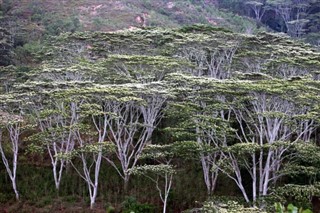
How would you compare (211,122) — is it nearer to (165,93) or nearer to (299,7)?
(165,93)

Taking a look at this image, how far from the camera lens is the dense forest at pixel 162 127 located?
1575cm

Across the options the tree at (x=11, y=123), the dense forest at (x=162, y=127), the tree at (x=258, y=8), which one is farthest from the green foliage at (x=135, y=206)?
the tree at (x=258, y=8)

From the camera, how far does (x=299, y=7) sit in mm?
51562

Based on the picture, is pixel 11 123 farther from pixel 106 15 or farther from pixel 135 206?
pixel 106 15

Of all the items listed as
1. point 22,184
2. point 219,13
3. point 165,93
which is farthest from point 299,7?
point 22,184

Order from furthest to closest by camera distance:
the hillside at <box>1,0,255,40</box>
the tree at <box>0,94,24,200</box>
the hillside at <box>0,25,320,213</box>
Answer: the hillside at <box>1,0,255,40</box> → the tree at <box>0,94,24,200</box> → the hillside at <box>0,25,320,213</box>

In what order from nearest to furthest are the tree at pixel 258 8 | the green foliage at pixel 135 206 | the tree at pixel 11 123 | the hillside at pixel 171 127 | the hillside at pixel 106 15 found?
the hillside at pixel 171 127, the green foliage at pixel 135 206, the tree at pixel 11 123, the hillside at pixel 106 15, the tree at pixel 258 8

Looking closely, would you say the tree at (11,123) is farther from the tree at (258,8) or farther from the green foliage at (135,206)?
the tree at (258,8)

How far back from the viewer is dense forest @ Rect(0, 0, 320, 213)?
15750mm

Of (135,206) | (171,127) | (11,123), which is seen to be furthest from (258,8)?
(11,123)

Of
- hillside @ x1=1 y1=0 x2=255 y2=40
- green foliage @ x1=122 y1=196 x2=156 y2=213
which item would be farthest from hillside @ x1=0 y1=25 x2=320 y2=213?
hillside @ x1=1 y1=0 x2=255 y2=40

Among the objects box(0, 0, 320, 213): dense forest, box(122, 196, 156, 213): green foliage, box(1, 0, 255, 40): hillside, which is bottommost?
box(122, 196, 156, 213): green foliage

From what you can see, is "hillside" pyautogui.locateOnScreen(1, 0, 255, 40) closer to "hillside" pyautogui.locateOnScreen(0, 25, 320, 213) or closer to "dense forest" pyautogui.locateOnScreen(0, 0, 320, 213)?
"dense forest" pyautogui.locateOnScreen(0, 0, 320, 213)

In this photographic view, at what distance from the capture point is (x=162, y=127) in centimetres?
2459
